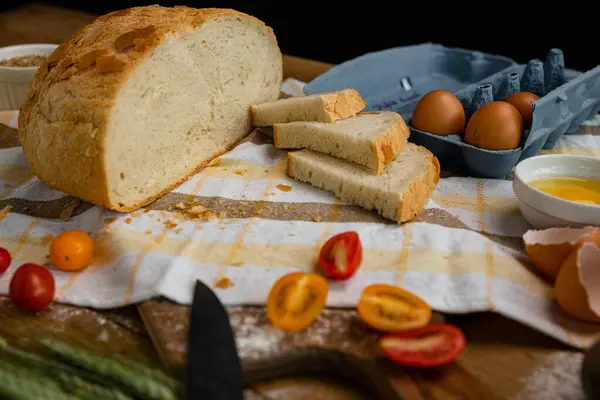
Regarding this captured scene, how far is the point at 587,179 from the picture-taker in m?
2.78

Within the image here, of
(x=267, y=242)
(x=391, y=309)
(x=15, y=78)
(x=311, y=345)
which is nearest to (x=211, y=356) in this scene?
(x=311, y=345)

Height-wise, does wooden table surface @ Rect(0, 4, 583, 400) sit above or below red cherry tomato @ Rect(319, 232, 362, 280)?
below

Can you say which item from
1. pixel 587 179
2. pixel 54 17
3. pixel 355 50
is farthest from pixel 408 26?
pixel 587 179

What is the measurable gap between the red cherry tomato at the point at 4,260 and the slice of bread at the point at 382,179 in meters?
1.29

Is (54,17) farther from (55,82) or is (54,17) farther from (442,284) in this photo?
(442,284)

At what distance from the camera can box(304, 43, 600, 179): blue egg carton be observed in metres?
3.12

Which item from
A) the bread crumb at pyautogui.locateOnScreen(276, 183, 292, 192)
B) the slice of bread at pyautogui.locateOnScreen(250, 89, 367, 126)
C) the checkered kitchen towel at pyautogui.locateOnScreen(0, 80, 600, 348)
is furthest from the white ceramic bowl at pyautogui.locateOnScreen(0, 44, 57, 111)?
the bread crumb at pyautogui.locateOnScreen(276, 183, 292, 192)

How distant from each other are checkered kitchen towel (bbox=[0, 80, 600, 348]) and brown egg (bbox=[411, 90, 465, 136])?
29cm

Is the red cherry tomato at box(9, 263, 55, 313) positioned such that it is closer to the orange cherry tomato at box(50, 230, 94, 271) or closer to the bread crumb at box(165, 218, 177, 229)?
the orange cherry tomato at box(50, 230, 94, 271)

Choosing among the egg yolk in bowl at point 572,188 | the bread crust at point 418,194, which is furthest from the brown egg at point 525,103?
the bread crust at point 418,194

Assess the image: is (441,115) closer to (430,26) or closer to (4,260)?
(4,260)

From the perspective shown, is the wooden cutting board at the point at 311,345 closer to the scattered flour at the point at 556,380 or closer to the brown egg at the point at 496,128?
the scattered flour at the point at 556,380

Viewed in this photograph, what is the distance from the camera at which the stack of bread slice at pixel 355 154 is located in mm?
2732

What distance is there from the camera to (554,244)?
7.56 feet
